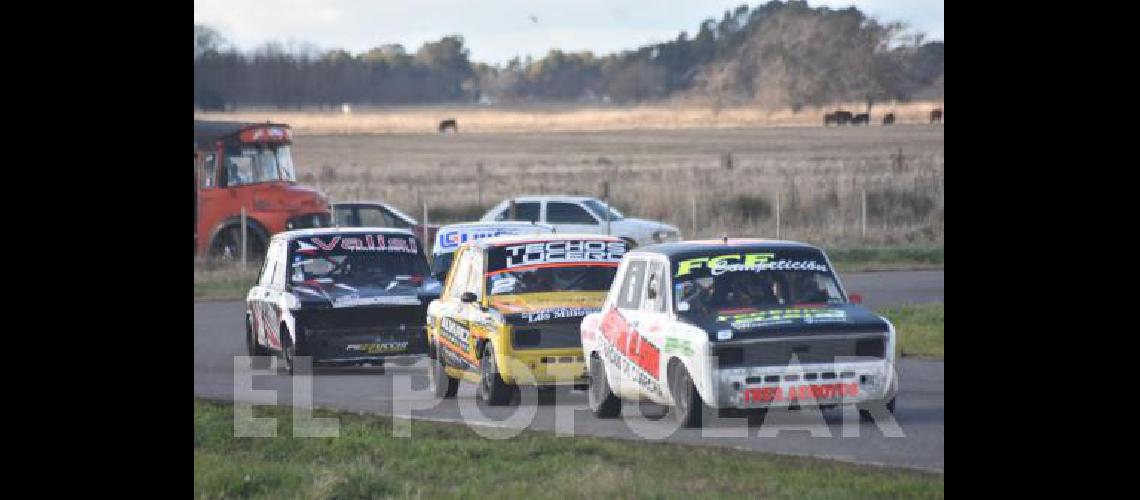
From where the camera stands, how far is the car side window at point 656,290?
628 inches

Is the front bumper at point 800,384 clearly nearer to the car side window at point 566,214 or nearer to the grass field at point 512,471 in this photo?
the grass field at point 512,471

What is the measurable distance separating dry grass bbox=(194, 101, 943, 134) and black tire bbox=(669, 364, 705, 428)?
63.6 metres

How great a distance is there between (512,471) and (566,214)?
94.8 ft

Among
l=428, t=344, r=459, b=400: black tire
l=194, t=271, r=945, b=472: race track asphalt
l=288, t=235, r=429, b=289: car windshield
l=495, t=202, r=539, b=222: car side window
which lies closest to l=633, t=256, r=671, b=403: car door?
l=194, t=271, r=945, b=472: race track asphalt

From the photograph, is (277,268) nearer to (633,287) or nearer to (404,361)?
(404,361)

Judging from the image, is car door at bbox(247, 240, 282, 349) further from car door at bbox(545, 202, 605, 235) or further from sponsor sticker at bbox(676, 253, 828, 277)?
car door at bbox(545, 202, 605, 235)

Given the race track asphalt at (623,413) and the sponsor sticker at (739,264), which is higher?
the sponsor sticker at (739,264)

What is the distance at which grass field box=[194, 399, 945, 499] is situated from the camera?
12047mm

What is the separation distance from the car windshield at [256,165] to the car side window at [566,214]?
5.36 m

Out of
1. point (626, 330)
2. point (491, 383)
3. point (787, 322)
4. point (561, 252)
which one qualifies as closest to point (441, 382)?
point (491, 383)

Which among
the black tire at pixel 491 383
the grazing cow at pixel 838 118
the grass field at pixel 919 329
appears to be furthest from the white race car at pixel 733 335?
the grazing cow at pixel 838 118
